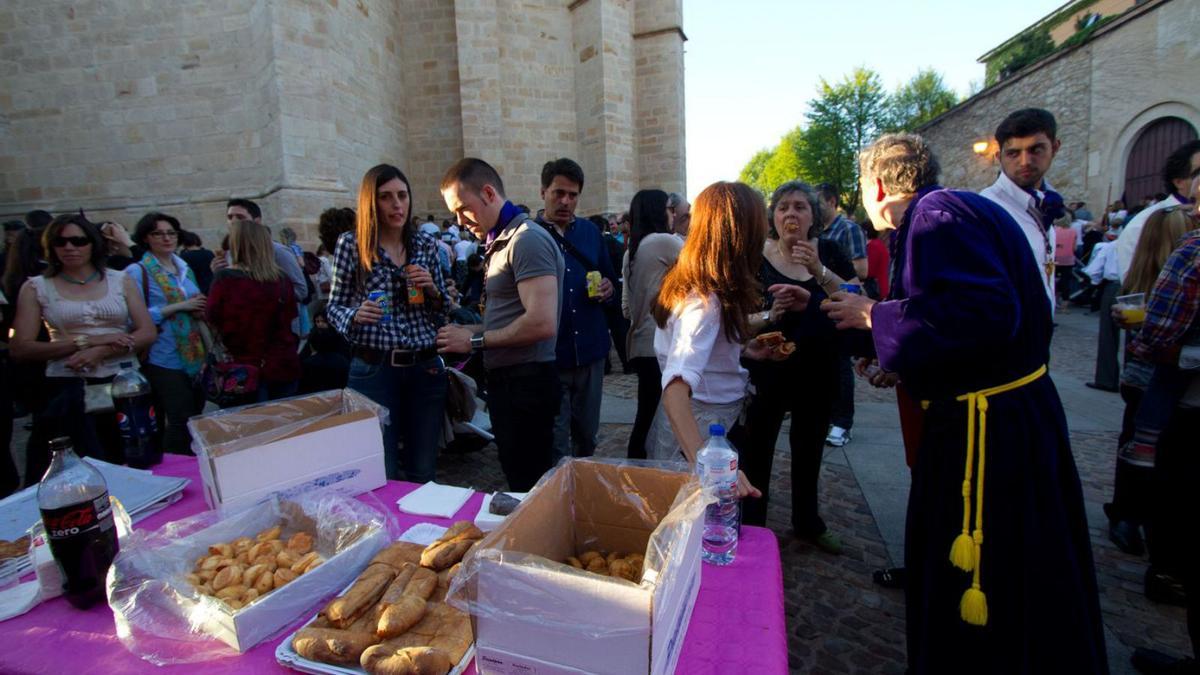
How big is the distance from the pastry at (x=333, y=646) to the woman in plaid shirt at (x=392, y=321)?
61.3 inches

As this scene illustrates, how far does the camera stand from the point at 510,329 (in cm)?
235

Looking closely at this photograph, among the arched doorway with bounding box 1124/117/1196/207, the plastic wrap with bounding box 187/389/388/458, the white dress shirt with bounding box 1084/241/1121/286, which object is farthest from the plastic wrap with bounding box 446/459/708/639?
the arched doorway with bounding box 1124/117/1196/207

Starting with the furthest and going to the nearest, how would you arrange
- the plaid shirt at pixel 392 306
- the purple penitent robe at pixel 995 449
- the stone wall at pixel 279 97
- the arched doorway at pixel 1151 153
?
the arched doorway at pixel 1151 153, the stone wall at pixel 279 97, the plaid shirt at pixel 392 306, the purple penitent robe at pixel 995 449

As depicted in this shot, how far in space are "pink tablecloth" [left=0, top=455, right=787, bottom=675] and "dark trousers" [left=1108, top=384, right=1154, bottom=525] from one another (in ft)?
8.41

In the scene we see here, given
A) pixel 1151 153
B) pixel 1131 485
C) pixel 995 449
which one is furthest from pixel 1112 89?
pixel 995 449

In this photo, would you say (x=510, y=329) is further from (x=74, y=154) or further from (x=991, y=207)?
(x=74, y=154)

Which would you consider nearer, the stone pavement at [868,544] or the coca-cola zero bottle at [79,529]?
the coca-cola zero bottle at [79,529]

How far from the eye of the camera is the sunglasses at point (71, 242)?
126 inches

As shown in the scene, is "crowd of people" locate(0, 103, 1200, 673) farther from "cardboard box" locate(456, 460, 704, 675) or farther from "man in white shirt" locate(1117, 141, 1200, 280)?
"cardboard box" locate(456, 460, 704, 675)

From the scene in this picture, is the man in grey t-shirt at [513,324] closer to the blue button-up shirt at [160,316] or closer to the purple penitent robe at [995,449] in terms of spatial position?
the purple penitent robe at [995,449]

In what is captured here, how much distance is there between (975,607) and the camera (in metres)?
1.56

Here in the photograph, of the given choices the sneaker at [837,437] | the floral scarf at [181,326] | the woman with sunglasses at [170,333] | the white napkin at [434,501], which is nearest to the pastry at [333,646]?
the white napkin at [434,501]

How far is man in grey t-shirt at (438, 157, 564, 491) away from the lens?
2354mm

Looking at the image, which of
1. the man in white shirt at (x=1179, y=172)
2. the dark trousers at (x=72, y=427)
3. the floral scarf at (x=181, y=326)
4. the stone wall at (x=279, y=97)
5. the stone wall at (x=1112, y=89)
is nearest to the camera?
the dark trousers at (x=72, y=427)
